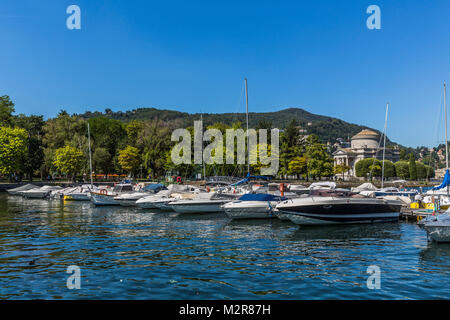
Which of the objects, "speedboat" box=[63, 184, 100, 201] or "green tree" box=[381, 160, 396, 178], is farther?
"green tree" box=[381, 160, 396, 178]

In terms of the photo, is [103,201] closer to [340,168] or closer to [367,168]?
[340,168]

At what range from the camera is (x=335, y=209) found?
2473 centimetres

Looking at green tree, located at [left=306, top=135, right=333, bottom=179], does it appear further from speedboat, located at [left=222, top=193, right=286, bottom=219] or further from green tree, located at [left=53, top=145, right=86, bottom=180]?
speedboat, located at [left=222, top=193, right=286, bottom=219]

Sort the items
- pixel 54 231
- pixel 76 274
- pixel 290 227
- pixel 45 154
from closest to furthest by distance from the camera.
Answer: pixel 76 274
pixel 54 231
pixel 290 227
pixel 45 154

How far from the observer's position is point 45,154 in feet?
289

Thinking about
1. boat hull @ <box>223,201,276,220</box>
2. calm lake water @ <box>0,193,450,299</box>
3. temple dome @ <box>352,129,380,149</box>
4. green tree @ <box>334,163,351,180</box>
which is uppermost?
temple dome @ <box>352,129,380,149</box>

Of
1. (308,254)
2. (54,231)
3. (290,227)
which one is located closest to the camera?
(308,254)

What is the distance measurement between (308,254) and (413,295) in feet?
19.9

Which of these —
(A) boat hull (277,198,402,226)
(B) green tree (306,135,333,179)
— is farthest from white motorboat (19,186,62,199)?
(B) green tree (306,135,333,179)

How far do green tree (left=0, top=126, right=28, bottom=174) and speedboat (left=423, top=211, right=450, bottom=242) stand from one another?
7748cm

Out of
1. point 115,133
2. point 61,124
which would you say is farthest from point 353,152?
point 61,124

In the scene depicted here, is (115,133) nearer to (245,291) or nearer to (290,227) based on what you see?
(290,227)

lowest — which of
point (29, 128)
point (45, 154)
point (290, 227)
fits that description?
point (290, 227)

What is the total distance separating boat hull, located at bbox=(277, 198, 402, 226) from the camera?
957 inches
